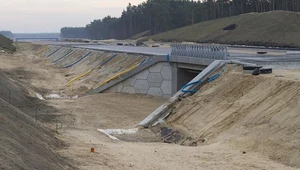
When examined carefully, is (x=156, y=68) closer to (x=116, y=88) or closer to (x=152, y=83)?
(x=152, y=83)

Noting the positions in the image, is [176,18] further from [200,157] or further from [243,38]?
[200,157]

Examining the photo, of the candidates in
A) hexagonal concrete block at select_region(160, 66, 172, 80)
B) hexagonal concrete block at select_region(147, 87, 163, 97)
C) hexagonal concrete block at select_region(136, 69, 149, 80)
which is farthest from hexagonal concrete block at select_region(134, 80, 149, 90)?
hexagonal concrete block at select_region(160, 66, 172, 80)

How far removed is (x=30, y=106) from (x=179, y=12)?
10877 centimetres

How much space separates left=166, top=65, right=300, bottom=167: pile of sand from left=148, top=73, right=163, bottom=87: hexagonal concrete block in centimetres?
763

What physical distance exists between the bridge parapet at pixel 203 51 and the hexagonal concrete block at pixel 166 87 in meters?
1.86

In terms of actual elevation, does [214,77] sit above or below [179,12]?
below

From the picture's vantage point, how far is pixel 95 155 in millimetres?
12375

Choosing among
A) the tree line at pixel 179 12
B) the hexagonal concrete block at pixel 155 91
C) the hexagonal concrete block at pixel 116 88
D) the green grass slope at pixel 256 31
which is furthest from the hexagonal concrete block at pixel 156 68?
the tree line at pixel 179 12

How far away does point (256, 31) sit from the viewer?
69.1m

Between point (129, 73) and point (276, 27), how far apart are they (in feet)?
141

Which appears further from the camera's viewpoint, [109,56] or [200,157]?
[109,56]

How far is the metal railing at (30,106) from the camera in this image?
1998 centimetres

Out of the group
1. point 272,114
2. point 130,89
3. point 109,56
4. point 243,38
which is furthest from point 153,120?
point 243,38

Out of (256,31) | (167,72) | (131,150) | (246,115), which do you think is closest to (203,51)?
(167,72)
